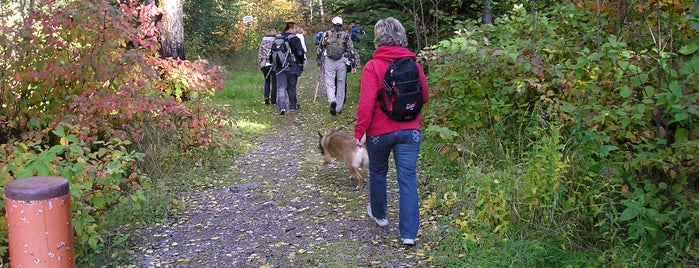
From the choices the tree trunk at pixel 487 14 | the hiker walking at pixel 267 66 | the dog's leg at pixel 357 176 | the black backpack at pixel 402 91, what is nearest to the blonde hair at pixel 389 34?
the black backpack at pixel 402 91

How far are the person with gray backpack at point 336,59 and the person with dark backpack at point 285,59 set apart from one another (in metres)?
0.57

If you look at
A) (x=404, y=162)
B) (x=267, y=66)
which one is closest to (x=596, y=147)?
(x=404, y=162)

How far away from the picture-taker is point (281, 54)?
40.3 ft

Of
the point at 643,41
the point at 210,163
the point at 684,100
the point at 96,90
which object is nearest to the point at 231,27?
the point at 210,163

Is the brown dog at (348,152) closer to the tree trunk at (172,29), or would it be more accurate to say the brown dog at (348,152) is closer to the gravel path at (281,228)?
the gravel path at (281,228)

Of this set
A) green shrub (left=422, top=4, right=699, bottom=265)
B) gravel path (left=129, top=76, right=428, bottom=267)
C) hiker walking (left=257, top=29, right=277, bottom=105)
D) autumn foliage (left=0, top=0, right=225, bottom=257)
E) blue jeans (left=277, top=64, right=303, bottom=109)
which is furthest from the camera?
hiker walking (left=257, top=29, right=277, bottom=105)

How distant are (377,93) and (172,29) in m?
6.37

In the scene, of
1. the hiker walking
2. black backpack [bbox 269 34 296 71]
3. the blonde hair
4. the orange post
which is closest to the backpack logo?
black backpack [bbox 269 34 296 71]

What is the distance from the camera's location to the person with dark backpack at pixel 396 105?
4883mm

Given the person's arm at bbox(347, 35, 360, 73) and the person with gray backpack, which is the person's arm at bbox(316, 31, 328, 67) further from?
the person's arm at bbox(347, 35, 360, 73)

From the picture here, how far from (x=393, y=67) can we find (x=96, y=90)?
339cm

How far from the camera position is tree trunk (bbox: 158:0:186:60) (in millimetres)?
10094

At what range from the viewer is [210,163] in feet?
27.2

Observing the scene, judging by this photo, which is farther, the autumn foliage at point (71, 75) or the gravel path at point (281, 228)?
the autumn foliage at point (71, 75)
